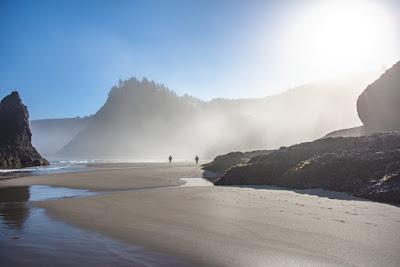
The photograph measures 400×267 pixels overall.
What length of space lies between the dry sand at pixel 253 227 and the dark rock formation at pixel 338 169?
5.13 feet

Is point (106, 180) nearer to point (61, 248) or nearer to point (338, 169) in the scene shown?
point (338, 169)

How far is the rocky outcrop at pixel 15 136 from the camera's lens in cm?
6619

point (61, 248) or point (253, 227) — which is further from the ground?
point (253, 227)

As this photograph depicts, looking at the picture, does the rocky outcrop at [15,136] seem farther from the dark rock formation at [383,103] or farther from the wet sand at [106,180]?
the dark rock formation at [383,103]

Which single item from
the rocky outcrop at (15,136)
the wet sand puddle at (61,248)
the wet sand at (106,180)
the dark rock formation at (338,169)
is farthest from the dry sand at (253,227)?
the rocky outcrop at (15,136)

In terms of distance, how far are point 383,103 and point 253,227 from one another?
1862 inches

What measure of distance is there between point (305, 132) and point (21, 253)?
18337 centimetres

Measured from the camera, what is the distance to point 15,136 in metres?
72.8

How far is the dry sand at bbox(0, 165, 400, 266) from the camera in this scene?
7605mm

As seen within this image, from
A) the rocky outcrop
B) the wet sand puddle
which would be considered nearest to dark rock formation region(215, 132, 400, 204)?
the wet sand puddle

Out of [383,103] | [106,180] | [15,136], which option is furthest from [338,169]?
[15,136]

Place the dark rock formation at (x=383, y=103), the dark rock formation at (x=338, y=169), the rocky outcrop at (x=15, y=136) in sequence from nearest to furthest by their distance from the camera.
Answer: the dark rock formation at (x=338, y=169), the dark rock formation at (x=383, y=103), the rocky outcrop at (x=15, y=136)

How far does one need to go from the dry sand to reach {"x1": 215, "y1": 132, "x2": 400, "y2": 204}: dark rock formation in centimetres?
156

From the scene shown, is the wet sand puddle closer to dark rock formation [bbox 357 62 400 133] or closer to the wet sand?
the wet sand
